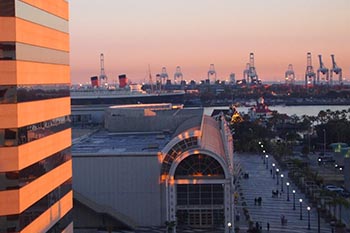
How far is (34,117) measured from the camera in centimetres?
983

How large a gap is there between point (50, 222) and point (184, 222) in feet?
26.5

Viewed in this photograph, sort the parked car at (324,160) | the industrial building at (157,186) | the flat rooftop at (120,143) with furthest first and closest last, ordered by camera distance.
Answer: the parked car at (324,160)
the flat rooftop at (120,143)
the industrial building at (157,186)

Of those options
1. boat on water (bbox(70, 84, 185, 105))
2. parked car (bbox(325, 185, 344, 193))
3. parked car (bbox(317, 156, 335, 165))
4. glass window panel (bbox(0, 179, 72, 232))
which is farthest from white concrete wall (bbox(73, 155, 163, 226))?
boat on water (bbox(70, 84, 185, 105))

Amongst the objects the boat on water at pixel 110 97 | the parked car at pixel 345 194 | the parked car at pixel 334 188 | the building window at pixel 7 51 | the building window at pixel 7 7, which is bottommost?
the parked car at pixel 345 194

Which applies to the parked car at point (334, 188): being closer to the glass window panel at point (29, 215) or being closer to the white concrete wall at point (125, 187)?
the white concrete wall at point (125, 187)

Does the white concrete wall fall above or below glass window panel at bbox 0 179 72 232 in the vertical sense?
below

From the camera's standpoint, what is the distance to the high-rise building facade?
9000mm

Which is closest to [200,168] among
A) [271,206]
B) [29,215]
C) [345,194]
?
A: [271,206]

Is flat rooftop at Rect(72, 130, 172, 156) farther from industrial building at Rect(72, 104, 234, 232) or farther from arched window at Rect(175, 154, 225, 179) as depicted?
arched window at Rect(175, 154, 225, 179)

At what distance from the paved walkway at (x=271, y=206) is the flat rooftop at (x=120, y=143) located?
3575mm

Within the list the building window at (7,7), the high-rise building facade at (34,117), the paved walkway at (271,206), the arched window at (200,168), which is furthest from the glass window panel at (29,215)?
the paved walkway at (271,206)

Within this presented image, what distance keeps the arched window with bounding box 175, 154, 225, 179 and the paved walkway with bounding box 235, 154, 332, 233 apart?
1825 mm

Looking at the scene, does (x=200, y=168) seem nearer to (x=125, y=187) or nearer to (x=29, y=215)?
(x=125, y=187)

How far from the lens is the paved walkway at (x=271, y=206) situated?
1875cm
